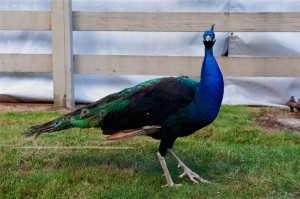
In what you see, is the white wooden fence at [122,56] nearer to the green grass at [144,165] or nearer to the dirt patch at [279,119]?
the dirt patch at [279,119]

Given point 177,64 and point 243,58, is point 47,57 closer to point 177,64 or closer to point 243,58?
point 177,64

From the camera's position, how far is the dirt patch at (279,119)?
622 cm

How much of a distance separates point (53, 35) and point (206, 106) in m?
3.72

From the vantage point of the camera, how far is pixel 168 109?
157 inches

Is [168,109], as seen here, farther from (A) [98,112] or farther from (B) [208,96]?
(A) [98,112]

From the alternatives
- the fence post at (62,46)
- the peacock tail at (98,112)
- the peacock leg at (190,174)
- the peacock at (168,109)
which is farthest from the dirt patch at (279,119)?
the fence post at (62,46)

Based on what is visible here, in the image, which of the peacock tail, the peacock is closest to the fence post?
the peacock tail

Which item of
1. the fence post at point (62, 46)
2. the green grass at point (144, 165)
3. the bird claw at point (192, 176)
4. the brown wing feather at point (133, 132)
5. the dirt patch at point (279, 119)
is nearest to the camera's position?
the green grass at point (144, 165)

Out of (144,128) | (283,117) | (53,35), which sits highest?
(53,35)

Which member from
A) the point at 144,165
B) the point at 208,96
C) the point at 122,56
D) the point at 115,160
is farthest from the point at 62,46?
the point at 208,96

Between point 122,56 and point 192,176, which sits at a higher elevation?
point 122,56

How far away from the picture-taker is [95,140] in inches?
211

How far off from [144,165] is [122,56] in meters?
2.82

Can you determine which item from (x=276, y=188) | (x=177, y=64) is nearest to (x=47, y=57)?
(x=177, y=64)
